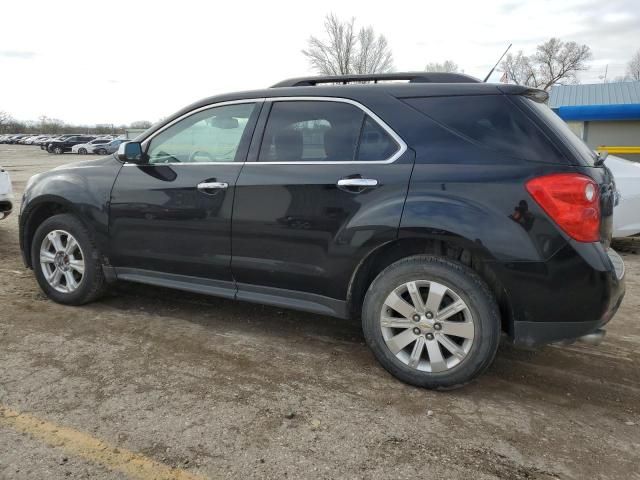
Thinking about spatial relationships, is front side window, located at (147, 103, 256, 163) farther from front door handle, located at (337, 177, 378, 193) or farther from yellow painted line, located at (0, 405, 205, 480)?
yellow painted line, located at (0, 405, 205, 480)

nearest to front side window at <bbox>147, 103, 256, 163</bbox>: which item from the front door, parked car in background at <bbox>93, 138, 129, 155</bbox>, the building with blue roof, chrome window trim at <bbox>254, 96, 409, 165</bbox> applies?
the front door

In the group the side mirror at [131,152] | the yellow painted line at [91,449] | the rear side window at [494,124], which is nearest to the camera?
the yellow painted line at [91,449]

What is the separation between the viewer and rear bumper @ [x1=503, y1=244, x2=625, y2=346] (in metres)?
2.72

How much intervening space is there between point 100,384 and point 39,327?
48.0 inches

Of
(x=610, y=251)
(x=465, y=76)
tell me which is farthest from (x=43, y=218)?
(x=610, y=251)

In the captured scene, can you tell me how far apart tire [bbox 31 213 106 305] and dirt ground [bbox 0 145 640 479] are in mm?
228

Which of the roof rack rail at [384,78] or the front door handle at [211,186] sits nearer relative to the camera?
the roof rack rail at [384,78]

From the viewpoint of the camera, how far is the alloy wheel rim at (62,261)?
4266 millimetres

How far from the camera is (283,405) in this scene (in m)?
2.88

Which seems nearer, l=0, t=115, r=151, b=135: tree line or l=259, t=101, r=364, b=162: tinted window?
l=259, t=101, r=364, b=162: tinted window

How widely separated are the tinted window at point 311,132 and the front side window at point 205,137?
0.24 m

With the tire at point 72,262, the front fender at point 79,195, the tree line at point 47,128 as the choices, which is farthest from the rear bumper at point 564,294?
the tree line at point 47,128

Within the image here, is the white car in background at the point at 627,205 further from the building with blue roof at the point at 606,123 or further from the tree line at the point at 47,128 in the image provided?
the tree line at the point at 47,128

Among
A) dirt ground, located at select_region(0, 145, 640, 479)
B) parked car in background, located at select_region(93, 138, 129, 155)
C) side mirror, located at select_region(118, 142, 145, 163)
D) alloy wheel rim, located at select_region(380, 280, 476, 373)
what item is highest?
parked car in background, located at select_region(93, 138, 129, 155)
